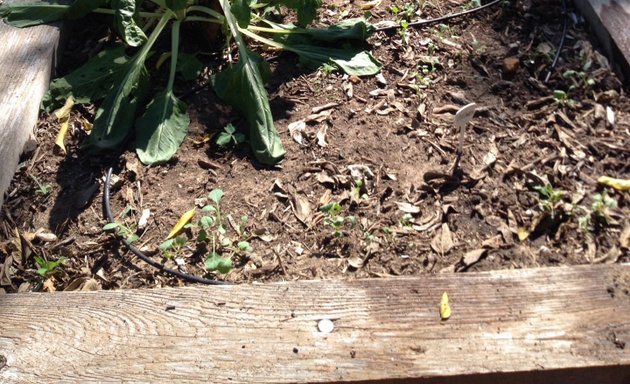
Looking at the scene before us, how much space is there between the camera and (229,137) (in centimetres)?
281

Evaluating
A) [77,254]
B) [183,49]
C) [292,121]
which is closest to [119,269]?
[77,254]

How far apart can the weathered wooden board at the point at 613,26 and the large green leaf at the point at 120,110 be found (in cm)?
191

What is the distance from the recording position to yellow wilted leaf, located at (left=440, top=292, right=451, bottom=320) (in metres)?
1.97

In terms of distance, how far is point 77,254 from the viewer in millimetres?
2527

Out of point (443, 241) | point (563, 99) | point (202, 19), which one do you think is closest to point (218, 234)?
point (443, 241)

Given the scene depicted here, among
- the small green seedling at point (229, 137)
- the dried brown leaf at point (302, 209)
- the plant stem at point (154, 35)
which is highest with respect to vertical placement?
the plant stem at point (154, 35)

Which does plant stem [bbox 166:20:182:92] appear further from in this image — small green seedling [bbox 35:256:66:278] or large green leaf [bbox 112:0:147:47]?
small green seedling [bbox 35:256:66:278]

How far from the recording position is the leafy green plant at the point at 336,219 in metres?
2.46

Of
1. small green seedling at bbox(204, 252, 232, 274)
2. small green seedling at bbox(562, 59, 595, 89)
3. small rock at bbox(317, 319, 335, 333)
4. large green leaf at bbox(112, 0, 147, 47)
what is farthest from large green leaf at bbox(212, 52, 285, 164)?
small green seedling at bbox(562, 59, 595, 89)

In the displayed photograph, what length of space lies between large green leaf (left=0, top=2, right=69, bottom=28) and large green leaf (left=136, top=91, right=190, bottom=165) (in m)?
0.72

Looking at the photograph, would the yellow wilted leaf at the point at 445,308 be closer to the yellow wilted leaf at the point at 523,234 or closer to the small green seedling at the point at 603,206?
the yellow wilted leaf at the point at 523,234

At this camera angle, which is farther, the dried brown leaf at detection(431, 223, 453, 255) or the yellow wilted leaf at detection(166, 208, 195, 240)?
the yellow wilted leaf at detection(166, 208, 195, 240)

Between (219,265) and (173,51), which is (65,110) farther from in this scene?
(219,265)

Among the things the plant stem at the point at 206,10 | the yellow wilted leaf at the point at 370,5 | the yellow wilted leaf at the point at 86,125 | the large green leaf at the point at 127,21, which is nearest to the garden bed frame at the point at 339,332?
the yellow wilted leaf at the point at 86,125
